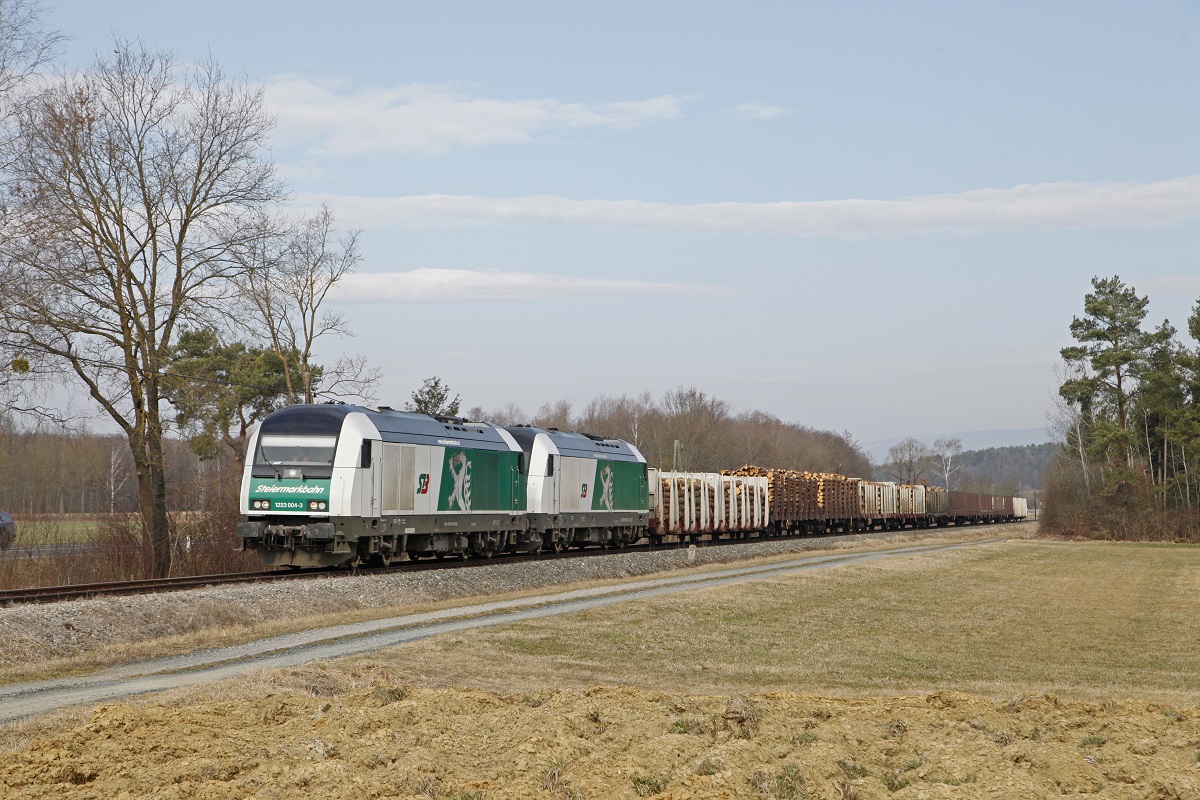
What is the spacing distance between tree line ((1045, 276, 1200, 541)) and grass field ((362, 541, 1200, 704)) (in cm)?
4221

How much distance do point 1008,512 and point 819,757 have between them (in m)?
123

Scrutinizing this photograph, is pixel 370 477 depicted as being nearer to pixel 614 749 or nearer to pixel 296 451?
pixel 296 451

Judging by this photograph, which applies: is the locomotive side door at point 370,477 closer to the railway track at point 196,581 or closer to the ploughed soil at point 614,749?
the railway track at point 196,581

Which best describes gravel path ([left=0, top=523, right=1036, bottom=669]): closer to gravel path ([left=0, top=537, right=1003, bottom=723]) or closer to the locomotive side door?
gravel path ([left=0, top=537, right=1003, bottom=723])

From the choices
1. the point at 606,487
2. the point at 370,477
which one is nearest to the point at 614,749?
the point at 370,477

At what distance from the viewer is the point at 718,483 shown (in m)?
52.3

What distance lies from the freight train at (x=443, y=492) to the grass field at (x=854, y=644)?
7.14 m

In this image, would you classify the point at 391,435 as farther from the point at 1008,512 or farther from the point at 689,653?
the point at 1008,512

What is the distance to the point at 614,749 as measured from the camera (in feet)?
29.8

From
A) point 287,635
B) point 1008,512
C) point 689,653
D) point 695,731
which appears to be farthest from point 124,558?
point 1008,512

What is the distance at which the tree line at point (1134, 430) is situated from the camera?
71.9m

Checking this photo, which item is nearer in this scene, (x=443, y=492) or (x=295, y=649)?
(x=295, y=649)

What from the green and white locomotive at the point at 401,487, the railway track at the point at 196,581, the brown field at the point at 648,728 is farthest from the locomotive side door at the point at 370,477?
the brown field at the point at 648,728

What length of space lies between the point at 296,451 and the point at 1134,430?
6481 centimetres
